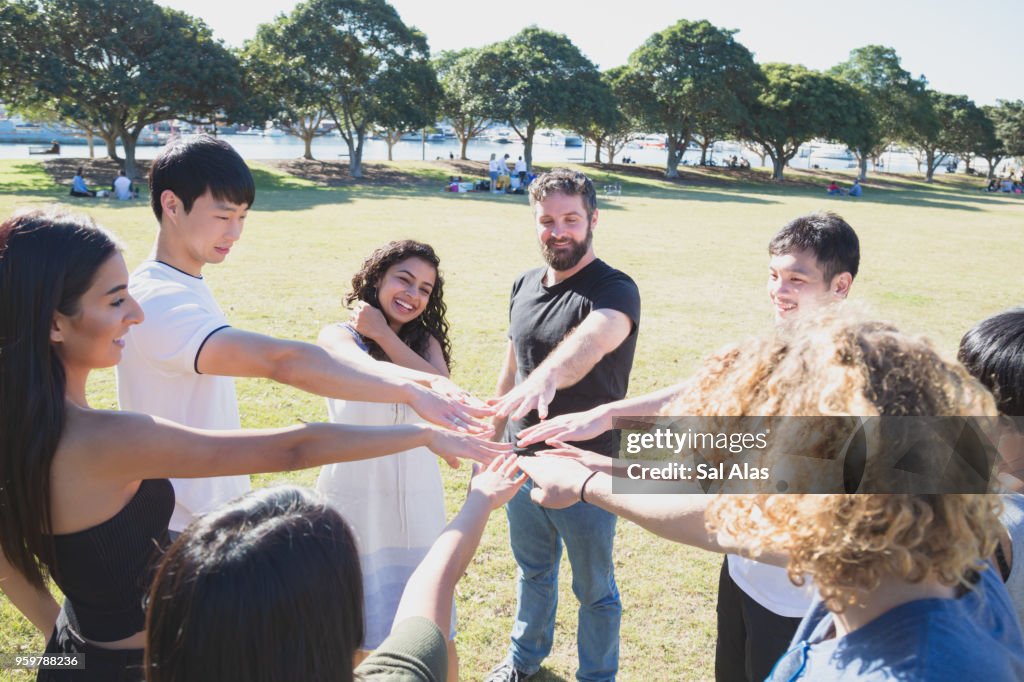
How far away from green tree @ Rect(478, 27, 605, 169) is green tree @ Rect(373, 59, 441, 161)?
168 inches

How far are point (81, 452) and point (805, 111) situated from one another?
5417 cm

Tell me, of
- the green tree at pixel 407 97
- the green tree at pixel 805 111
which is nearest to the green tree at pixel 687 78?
the green tree at pixel 805 111

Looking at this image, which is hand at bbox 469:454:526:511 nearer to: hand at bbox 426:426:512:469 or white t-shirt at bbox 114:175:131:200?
hand at bbox 426:426:512:469

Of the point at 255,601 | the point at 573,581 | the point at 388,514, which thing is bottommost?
the point at 573,581

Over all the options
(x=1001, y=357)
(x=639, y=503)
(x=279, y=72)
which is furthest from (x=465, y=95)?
(x=639, y=503)

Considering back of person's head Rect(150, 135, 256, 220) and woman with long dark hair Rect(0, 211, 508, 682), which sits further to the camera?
back of person's head Rect(150, 135, 256, 220)

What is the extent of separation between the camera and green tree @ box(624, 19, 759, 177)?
154 ft

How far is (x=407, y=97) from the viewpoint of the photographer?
39.2 meters

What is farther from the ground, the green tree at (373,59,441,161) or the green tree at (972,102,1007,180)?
the green tree at (972,102,1007,180)

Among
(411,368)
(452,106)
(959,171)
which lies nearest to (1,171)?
(452,106)

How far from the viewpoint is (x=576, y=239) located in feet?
12.6

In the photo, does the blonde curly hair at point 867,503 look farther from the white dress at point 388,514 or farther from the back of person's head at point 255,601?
the white dress at point 388,514

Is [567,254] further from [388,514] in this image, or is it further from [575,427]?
[388,514]

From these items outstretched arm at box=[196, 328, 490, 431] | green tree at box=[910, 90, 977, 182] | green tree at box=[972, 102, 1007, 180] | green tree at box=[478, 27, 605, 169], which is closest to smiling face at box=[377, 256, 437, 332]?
outstretched arm at box=[196, 328, 490, 431]
